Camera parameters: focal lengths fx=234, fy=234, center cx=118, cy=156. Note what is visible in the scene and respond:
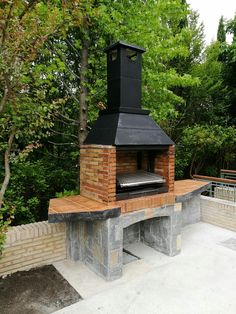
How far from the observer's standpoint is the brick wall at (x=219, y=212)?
535cm

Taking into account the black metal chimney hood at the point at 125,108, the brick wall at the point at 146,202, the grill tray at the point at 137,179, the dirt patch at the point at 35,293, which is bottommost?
the dirt patch at the point at 35,293

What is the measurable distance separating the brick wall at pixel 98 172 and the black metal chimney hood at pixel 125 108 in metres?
0.17

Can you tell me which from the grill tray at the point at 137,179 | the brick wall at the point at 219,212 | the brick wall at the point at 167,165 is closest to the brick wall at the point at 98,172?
the grill tray at the point at 137,179

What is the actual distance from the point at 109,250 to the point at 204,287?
4.72ft

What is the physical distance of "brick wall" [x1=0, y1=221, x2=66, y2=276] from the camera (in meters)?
3.55

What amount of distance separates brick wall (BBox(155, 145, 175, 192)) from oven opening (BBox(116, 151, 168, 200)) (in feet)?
0.24

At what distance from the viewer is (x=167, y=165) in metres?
4.22

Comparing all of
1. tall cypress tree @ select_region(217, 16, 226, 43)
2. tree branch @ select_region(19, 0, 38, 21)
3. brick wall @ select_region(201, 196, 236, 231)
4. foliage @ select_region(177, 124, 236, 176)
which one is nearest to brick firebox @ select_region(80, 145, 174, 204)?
brick wall @ select_region(201, 196, 236, 231)

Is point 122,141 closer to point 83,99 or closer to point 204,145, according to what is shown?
point 83,99

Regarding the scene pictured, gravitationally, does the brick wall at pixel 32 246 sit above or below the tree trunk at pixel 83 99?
below

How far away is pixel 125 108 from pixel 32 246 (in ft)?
8.77

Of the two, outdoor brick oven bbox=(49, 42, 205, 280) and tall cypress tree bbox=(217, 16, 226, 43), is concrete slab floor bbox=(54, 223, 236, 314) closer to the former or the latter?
outdoor brick oven bbox=(49, 42, 205, 280)

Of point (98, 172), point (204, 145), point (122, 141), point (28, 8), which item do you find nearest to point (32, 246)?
point (98, 172)

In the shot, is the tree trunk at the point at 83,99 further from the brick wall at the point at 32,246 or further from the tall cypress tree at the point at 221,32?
the tall cypress tree at the point at 221,32
